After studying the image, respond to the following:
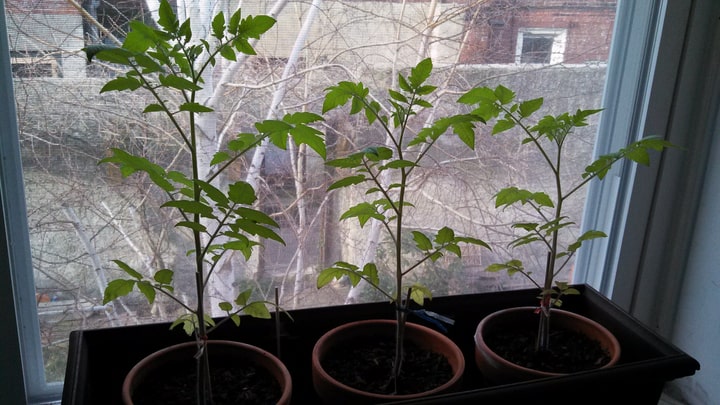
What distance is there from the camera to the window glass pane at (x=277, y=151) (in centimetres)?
84

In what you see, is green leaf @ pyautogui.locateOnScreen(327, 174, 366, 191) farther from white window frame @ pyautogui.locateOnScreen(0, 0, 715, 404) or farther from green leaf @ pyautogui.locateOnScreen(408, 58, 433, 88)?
white window frame @ pyautogui.locateOnScreen(0, 0, 715, 404)

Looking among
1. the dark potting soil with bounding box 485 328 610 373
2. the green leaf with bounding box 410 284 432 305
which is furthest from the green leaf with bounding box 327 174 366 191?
the dark potting soil with bounding box 485 328 610 373

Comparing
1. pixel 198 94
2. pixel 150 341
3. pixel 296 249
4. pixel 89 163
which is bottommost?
pixel 150 341

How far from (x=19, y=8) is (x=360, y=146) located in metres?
0.57


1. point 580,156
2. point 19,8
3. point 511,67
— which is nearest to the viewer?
point 19,8

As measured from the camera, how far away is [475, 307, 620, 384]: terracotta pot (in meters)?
0.87

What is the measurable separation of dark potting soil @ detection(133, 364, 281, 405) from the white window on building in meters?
0.74

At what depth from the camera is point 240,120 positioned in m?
0.94

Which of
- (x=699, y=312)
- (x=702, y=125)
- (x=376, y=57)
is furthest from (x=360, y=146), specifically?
(x=699, y=312)

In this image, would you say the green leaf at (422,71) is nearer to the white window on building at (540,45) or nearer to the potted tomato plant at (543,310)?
the potted tomato plant at (543,310)

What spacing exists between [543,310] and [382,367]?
0.29 meters

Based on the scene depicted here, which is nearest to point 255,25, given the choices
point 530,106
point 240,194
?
point 240,194

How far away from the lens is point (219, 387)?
826 millimetres

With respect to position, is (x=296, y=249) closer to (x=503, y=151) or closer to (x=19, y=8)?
(x=503, y=151)
